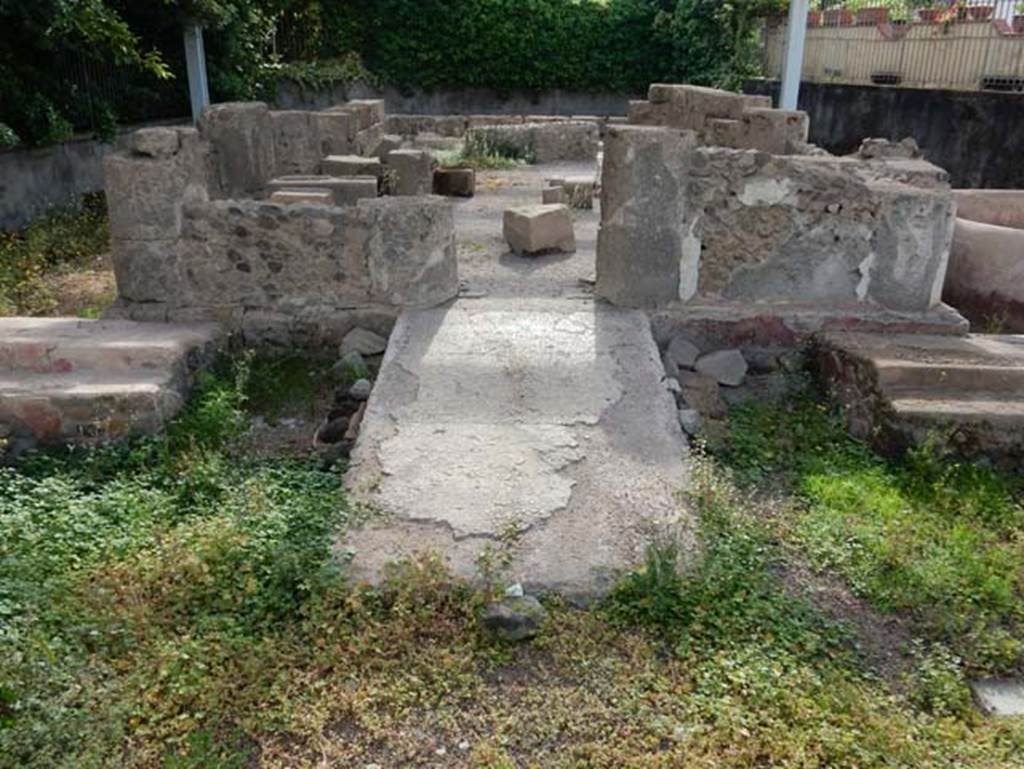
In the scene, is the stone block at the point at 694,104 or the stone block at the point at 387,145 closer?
the stone block at the point at 694,104

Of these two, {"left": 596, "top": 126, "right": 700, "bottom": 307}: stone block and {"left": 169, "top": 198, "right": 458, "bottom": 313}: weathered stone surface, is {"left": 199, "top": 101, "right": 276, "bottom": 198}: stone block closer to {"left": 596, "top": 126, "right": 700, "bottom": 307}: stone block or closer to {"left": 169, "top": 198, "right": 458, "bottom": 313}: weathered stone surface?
{"left": 169, "top": 198, "right": 458, "bottom": 313}: weathered stone surface

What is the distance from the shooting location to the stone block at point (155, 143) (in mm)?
5516

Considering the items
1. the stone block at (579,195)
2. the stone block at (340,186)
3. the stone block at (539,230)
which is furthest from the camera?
the stone block at (579,195)

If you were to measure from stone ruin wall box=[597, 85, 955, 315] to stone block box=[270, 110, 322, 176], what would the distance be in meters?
4.72

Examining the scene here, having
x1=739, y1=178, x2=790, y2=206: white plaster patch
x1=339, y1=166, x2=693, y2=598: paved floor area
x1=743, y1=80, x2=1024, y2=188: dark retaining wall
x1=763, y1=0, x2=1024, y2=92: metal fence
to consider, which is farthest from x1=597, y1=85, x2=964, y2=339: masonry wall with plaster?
x1=763, y1=0, x2=1024, y2=92: metal fence

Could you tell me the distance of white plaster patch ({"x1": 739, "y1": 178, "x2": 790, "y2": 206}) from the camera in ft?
18.0

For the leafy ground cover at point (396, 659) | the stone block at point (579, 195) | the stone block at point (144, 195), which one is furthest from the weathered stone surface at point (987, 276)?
the stone block at point (144, 195)

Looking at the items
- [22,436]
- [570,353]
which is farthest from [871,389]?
[22,436]

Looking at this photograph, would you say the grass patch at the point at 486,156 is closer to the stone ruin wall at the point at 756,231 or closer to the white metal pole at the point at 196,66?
the white metal pole at the point at 196,66

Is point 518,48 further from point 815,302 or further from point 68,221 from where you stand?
point 815,302

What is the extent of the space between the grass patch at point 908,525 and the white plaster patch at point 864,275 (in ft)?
3.28

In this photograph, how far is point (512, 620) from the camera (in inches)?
123

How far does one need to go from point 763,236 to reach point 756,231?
0.06 metres

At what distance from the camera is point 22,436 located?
4434 mm
